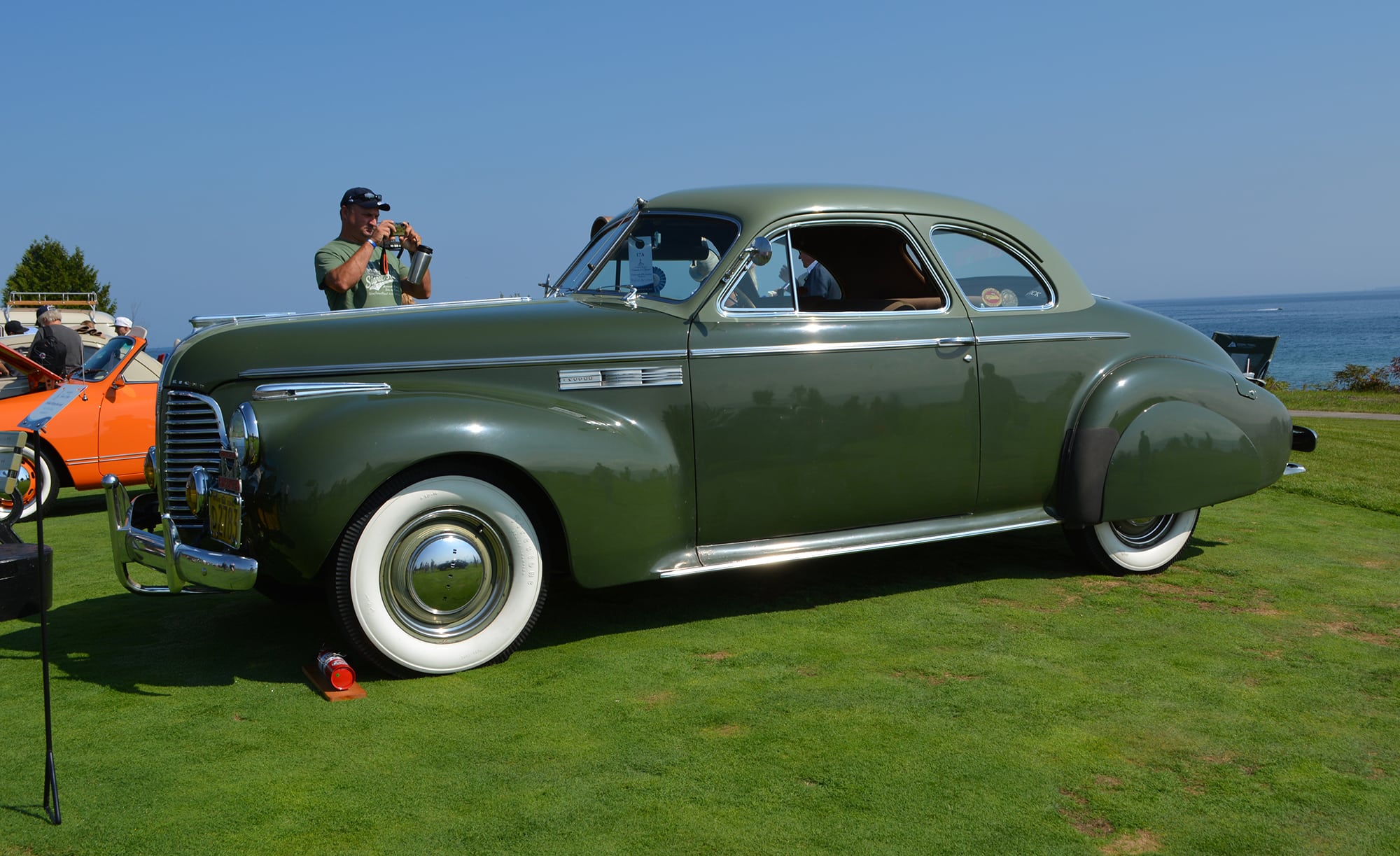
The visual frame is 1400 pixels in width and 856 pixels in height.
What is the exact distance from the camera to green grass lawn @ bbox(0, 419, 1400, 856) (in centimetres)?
279

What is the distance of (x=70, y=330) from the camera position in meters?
10.7

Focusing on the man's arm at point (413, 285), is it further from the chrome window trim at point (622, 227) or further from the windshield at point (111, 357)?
the windshield at point (111, 357)

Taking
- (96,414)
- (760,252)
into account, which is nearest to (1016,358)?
(760,252)

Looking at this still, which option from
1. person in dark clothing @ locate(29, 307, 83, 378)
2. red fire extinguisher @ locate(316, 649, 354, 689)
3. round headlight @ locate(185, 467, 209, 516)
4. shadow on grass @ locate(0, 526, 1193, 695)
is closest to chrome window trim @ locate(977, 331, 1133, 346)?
shadow on grass @ locate(0, 526, 1193, 695)

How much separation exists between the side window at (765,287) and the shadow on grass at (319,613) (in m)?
1.41

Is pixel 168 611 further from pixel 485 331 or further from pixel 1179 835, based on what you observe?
pixel 1179 835

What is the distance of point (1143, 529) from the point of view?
560cm

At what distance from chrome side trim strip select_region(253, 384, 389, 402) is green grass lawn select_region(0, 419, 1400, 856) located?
1.07 m

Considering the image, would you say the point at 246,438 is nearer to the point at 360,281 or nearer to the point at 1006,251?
the point at 360,281

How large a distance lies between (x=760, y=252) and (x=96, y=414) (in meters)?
6.53

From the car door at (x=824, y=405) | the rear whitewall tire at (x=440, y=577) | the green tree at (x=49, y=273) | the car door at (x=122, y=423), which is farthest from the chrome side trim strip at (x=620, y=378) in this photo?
the green tree at (x=49, y=273)

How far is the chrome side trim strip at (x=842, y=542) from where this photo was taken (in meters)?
4.48

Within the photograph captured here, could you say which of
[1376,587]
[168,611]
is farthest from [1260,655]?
[168,611]

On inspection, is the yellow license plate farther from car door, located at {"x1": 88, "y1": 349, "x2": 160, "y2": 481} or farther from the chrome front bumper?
car door, located at {"x1": 88, "y1": 349, "x2": 160, "y2": 481}
